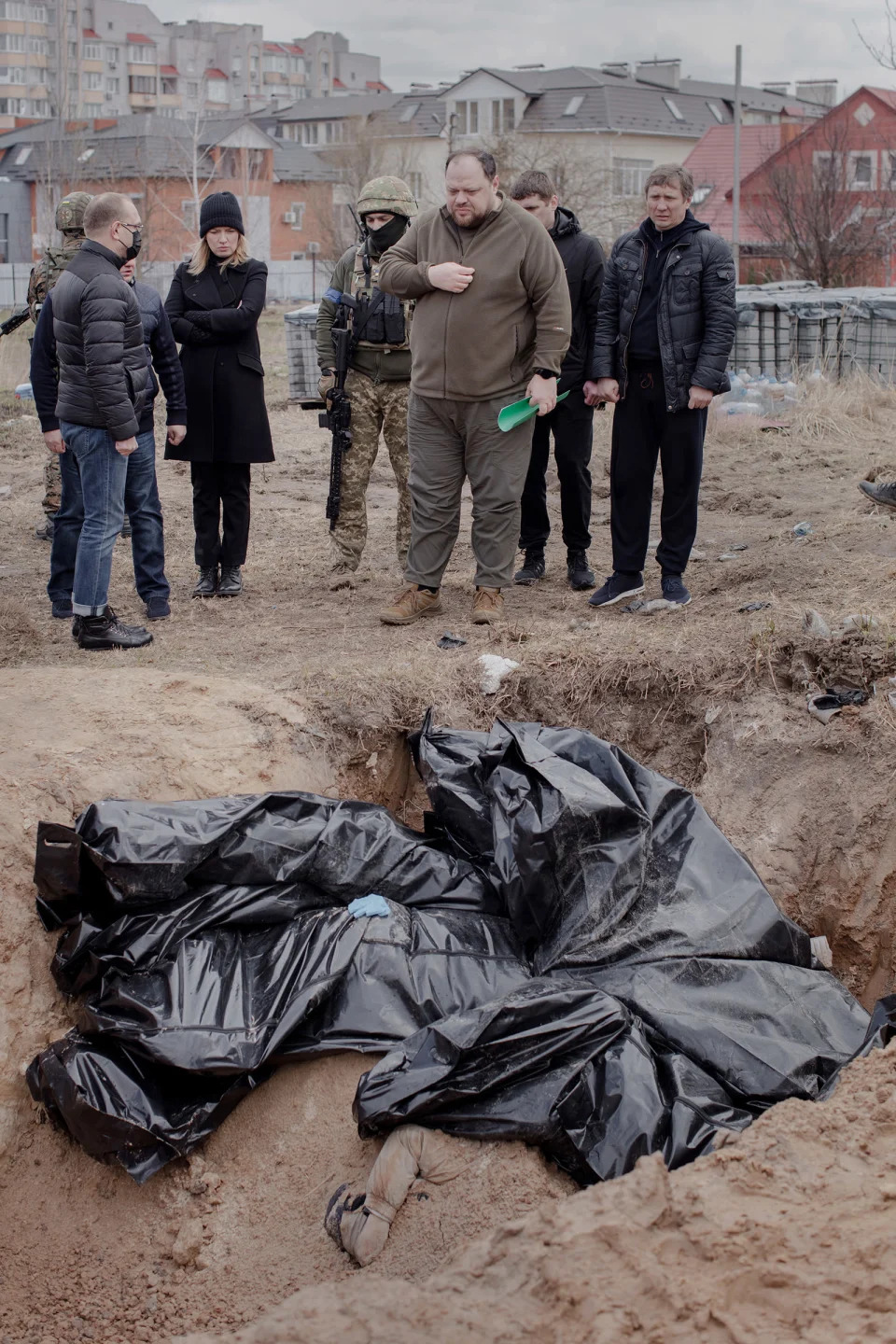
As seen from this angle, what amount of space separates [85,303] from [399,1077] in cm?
332

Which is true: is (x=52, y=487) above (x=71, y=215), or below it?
below

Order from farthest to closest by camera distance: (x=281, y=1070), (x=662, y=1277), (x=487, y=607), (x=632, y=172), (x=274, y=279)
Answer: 1. (x=632, y=172)
2. (x=274, y=279)
3. (x=487, y=607)
4. (x=281, y=1070)
5. (x=662, y=1277)

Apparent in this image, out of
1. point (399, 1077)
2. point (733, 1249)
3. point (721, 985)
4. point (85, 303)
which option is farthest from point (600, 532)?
point (733, 1249)

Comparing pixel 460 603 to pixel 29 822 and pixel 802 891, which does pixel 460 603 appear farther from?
pixel 29 822

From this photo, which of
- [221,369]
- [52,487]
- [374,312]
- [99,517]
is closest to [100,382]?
[99,517]

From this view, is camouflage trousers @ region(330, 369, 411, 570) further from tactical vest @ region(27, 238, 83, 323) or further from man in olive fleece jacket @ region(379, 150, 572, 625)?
tactical vest @ region(27, 238, 83, 323)

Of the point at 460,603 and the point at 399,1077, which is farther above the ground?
the point at 460,603

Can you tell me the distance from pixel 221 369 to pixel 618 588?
85.1 inches

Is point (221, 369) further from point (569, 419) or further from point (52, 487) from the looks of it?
point (52, 487)

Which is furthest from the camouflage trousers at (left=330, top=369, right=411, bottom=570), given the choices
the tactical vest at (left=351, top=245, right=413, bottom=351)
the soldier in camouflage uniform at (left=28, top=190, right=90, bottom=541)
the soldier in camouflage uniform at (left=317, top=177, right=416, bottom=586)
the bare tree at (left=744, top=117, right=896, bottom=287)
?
the bare tree at (left=744, top=117, right=896, bottom=287)

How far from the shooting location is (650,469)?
5.39m

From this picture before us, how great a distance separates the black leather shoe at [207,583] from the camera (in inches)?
231

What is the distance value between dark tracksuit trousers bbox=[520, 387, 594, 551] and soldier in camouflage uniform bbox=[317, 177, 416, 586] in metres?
0.65

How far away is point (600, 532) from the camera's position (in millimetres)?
7266
